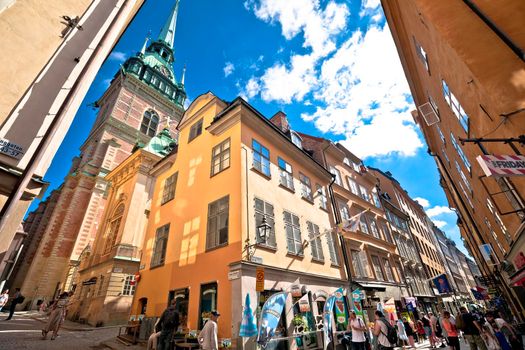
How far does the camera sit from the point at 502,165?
4.46 m

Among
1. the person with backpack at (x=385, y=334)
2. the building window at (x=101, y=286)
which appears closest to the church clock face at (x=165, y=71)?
the building window at (x=101, y=286)

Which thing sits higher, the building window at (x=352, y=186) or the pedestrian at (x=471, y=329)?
the building window at (x=352, y=186)

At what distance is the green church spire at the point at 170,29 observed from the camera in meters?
59.5

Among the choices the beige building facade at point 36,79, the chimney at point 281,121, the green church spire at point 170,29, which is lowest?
the beige building facade at point 36,79

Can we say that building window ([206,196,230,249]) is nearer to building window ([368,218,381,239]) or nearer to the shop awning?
the shop awning

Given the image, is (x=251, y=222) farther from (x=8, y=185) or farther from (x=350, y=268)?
(x=350, y=268)

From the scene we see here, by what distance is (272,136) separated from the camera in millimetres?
13750

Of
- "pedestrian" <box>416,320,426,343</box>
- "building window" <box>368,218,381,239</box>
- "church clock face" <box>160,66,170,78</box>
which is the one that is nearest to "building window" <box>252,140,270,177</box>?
"building window" <box>368,218,381,239</box>

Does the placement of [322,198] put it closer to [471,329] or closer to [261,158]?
[261,158]

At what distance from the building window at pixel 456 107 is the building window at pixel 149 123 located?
Result: 38.3 m

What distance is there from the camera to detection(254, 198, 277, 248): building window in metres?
10.1

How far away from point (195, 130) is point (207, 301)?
33.4 feet

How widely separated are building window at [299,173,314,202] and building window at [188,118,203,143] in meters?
7.05

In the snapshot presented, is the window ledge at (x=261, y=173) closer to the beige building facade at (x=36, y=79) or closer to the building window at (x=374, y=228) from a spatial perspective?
the beige building facade at (x=36, y=79)
